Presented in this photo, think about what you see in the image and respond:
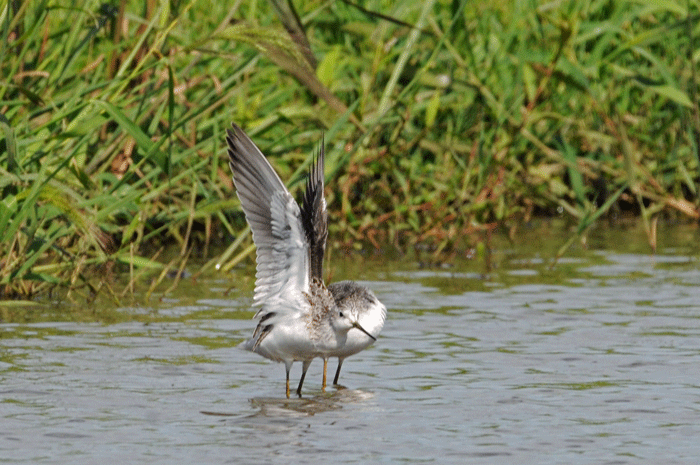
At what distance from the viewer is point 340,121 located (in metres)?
6.90

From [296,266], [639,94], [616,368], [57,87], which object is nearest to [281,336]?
[296,266]

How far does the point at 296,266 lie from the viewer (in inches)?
215

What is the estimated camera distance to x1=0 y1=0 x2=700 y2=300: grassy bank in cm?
640

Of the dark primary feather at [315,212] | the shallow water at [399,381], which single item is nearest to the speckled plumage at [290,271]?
the dark primary feather at [315,212]

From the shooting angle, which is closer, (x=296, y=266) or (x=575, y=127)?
(x=296, y=266)

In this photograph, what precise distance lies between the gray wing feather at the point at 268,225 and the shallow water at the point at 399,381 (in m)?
0.46

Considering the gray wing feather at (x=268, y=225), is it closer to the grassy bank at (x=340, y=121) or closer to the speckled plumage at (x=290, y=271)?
the speckled plumage at (x=290, y=271)

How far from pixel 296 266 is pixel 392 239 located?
4.18 m

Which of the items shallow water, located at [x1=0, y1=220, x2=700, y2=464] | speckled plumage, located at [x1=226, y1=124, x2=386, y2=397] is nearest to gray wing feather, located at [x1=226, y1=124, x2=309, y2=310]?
speckled plumage, located at [x1=226, y1=124, x2=386, y2=397]

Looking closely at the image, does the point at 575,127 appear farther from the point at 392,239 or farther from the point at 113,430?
the point at 113,430

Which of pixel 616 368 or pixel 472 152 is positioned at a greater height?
pixel 472 152

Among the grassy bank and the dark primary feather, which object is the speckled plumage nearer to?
the dark primary feather

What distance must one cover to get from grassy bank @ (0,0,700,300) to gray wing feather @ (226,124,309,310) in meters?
0.48

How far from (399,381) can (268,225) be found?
3.00 ft
